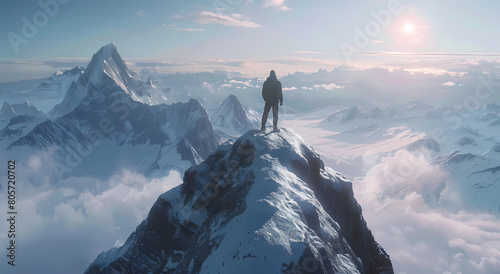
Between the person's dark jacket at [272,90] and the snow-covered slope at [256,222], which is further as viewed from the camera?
the person's dark jacket at [272,90]

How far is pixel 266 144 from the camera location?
2333 cm

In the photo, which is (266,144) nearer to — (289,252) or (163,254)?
(289,252)

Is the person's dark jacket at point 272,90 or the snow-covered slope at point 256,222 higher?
the person's dark jacket at point 272,90

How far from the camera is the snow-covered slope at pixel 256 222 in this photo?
44.5 ft

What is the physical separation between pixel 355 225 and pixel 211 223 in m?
17.9

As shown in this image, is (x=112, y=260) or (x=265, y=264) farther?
(x=112, y=260)

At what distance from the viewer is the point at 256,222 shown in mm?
14562

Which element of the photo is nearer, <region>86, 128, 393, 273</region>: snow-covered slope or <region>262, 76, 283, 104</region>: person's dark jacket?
<region>86, 128, 393, 273</region>: snow-covered slope

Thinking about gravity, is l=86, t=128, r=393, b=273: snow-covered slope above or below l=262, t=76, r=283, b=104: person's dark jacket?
below

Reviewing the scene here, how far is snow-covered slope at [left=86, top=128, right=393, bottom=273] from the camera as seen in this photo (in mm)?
13562

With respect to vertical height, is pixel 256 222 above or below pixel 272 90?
below

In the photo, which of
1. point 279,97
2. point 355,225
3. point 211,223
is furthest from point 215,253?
point 355,225

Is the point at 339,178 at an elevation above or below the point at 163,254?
above

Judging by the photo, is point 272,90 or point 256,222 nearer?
point 256,222
